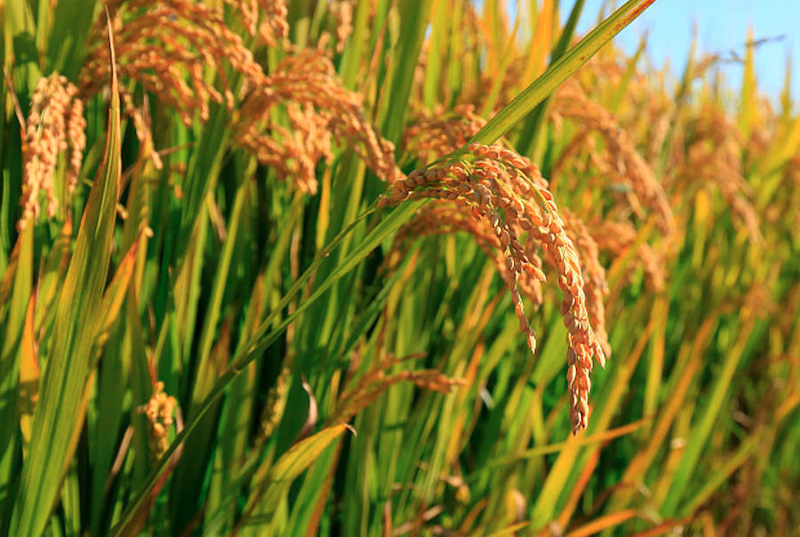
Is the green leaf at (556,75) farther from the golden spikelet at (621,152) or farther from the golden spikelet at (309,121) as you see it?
the golden spikelet at (621,152)

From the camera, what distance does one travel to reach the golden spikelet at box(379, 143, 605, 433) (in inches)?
28.1

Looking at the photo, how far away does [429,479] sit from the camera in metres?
1.74

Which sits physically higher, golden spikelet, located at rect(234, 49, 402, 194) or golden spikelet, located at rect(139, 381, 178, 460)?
golden spikelet, located at rect(234, 49, 402, 194)

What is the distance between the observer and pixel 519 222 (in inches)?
29.9

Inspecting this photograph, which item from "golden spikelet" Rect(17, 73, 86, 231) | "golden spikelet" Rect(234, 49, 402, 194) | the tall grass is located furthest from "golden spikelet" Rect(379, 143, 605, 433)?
"golden spikelet" Rect(17, 73, 86, 231)

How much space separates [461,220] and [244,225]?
17.1 inches

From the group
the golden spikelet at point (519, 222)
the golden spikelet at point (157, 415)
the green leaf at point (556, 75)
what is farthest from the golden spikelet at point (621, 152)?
the golden spikelet at point (157, 415)

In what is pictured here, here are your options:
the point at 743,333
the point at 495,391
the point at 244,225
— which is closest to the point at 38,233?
the point at 244,225

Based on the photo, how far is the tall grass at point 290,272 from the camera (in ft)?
3.17

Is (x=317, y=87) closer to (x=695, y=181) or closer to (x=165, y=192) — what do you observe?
(x=165, y=192)

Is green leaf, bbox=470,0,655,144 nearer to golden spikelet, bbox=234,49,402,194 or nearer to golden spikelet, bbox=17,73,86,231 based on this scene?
golden spikelet, bbox=234,49,402,194

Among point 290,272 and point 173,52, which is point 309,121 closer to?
point 173,52

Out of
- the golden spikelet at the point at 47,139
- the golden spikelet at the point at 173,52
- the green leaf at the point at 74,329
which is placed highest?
the golden spikelet at the point at 173,52

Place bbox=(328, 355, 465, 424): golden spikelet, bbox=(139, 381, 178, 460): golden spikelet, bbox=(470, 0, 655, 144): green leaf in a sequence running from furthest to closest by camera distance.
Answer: bbox=(328, 355, 465, 424): golden spikelet < bbox=(139, 381, 178, 460): golden spikelet < bbox=(470, 0, 655, 144): green leaf
